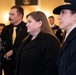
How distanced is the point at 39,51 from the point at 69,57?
979 mm

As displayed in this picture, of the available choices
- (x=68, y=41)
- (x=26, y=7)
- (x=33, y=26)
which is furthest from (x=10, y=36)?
(x=26, y=7)

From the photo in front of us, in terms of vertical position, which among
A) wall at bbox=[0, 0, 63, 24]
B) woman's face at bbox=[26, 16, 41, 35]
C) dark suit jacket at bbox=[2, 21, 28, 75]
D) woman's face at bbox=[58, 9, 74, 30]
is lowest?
wall at bbox=[0, 0, 63, 24]

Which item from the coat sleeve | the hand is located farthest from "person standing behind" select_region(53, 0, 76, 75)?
the hand

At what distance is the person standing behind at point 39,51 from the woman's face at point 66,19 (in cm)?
75

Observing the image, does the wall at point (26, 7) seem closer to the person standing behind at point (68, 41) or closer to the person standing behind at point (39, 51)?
→ the person standing behind at point (39, 51)

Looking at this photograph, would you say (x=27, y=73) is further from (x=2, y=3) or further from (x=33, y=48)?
(x=2, y=3)

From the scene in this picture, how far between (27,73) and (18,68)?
0.70 ft

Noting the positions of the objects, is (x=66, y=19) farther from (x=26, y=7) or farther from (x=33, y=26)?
(x=26, y=7)

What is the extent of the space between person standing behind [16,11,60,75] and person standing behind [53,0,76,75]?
2.43 feet

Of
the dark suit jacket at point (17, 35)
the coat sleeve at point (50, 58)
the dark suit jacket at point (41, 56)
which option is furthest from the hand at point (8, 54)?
the coat sleeve at point (50, 58)

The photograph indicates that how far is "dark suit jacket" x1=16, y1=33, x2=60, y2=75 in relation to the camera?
2830 millimetres

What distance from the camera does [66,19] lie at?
209 centimetres

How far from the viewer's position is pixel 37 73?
9.36 feet

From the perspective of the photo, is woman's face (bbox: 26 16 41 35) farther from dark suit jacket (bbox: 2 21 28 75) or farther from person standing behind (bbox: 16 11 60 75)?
dark suit jacket (bbox: 2 21 28 75)
